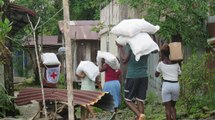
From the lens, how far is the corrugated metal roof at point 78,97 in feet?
20.5

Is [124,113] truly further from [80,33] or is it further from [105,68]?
[80,33]

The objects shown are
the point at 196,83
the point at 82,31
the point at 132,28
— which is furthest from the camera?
the point at 82,31

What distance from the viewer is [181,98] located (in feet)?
31.3

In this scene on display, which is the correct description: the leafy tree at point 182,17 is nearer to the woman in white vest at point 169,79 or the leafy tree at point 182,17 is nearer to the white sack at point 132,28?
the woman in white vest at point 169,79

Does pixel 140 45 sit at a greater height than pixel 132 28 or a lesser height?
lesser

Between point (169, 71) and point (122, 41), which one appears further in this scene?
point (169, 71)

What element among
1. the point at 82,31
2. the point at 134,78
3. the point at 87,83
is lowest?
the point at 87,83

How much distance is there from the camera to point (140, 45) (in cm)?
719

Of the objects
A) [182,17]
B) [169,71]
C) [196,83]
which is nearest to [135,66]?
[169,71]

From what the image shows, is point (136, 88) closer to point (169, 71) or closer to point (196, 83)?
point (169, 71)

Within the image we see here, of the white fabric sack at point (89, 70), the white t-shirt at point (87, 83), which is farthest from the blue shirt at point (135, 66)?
the white t-shirt at point (87, 83)

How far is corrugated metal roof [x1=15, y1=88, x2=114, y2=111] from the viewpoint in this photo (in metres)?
6.25

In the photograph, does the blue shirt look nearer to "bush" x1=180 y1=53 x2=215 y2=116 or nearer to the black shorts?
the black shorts

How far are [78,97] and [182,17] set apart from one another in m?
4.46
